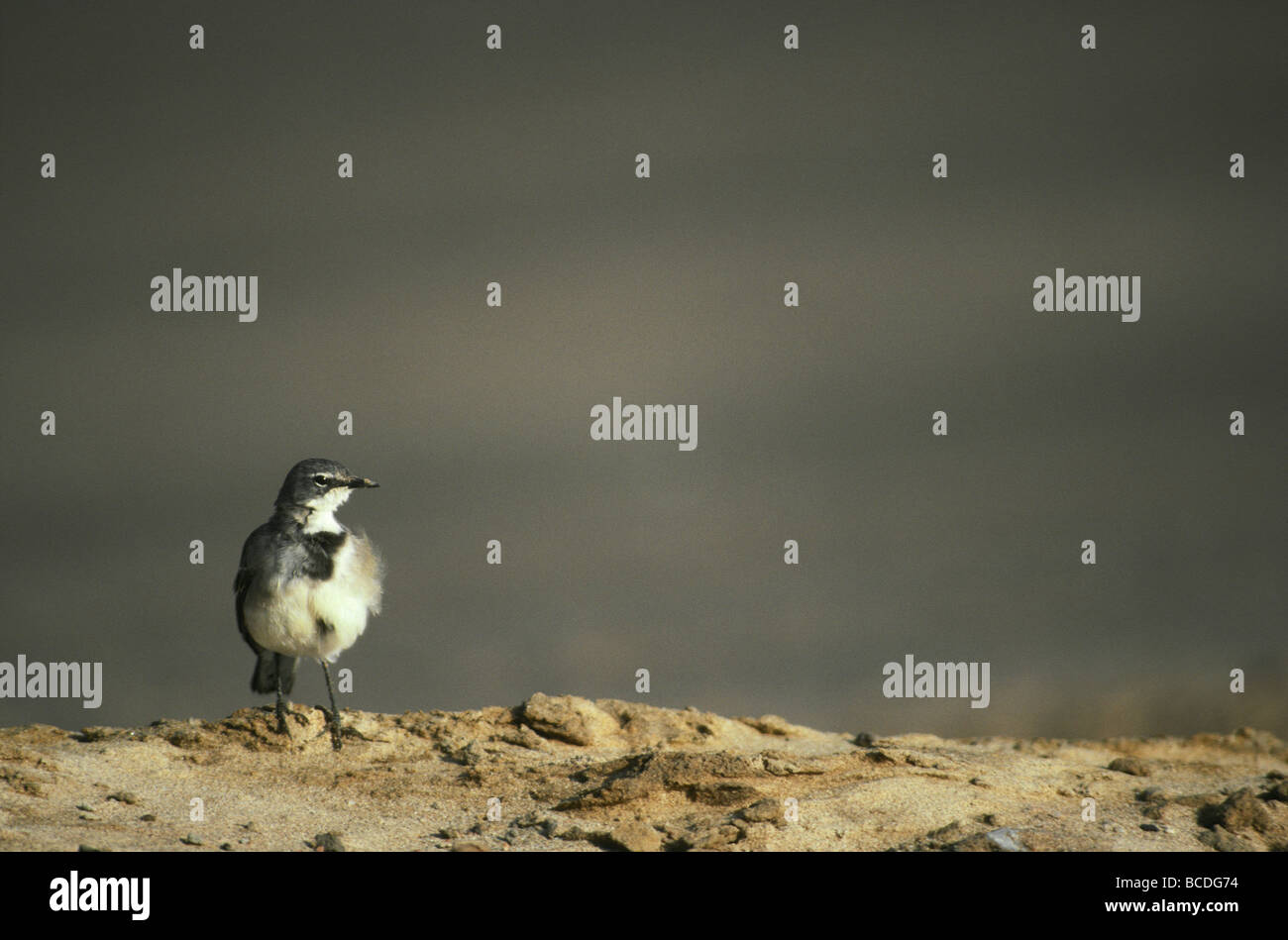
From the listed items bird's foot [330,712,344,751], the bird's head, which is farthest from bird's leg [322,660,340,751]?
the bird's head

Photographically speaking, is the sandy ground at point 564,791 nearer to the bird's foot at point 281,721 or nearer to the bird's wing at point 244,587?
the bird's foot at point 281,721

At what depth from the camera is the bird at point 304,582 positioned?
1074 centimetres

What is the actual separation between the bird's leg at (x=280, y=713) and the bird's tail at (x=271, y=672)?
175 mm

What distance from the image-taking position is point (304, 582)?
10.7 meters

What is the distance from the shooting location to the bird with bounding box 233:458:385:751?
1074 cm

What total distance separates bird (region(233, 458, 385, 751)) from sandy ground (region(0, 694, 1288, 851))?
49cm

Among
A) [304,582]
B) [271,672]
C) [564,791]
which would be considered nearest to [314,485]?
[304,582]

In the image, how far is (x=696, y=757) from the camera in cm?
959

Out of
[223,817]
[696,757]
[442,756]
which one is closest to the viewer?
[223,817]

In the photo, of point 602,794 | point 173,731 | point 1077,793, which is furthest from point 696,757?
point 173,731

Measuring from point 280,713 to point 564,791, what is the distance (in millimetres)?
2710

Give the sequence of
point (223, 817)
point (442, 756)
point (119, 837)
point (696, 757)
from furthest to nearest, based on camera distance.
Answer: point (442, 756) → point (696, 757) → point (223, 817) → point (119, 837)

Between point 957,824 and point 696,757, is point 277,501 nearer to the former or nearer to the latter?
point 696,757

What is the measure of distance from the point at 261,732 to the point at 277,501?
1.91 meters
